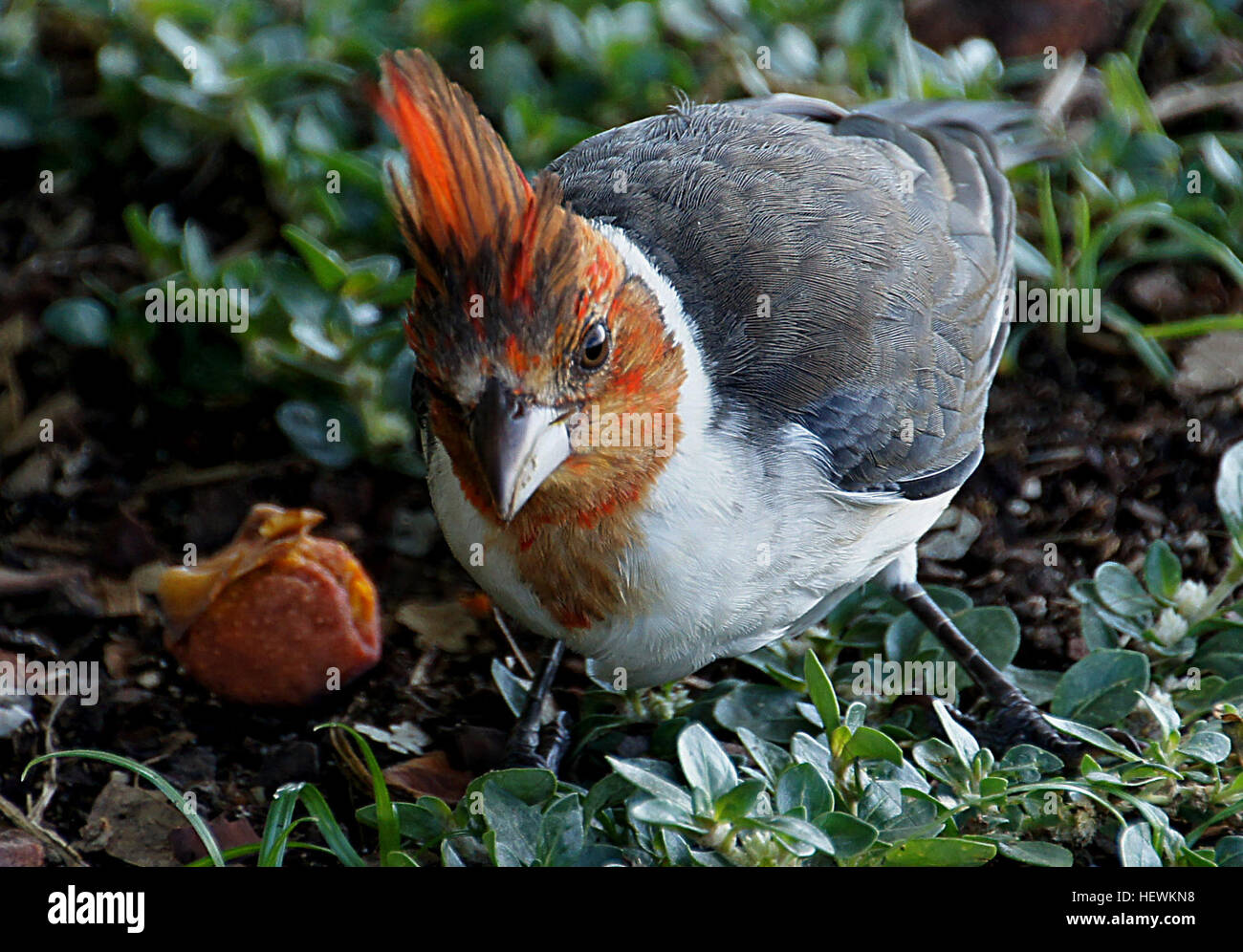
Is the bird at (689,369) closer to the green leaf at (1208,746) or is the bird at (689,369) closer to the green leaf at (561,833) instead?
the green leaf at (561,833)

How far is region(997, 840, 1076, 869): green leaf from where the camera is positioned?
318 cm

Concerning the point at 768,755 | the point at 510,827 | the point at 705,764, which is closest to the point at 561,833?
the point at 510,827

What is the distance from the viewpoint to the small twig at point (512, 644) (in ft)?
13.9

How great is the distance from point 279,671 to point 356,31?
8.68ft

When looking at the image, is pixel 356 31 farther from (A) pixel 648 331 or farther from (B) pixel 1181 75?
(B) pixel 1181 75

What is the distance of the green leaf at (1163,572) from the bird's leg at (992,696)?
482 millimetres

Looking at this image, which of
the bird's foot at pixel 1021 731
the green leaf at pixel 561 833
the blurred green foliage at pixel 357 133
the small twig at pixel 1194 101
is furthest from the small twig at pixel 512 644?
the small twig at pixel 1194 101

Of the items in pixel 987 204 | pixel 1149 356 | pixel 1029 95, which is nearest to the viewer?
pixel 987 204

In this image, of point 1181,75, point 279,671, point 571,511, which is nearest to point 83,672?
point 279,671

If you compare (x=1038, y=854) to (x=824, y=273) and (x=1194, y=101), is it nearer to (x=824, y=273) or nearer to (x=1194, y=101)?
(x=824, y=273)

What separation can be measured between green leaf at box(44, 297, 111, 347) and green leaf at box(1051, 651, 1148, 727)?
3.27 m

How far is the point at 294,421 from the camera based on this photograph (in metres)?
4.55

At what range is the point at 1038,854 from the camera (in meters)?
3.21

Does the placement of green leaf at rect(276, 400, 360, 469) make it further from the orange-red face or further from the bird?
the orange-red face
